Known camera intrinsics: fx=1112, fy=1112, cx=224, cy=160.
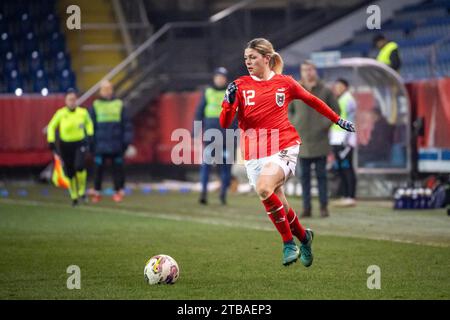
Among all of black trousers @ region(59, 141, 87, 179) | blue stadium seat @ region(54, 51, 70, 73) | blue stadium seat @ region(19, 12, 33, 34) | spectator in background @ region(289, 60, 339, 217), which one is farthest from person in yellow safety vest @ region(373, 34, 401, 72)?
blue stadium seat @ region(19, 12, 33, 34)

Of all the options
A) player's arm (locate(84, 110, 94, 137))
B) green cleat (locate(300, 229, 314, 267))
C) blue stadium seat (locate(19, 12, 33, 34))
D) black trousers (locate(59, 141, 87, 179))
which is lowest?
green cleat (locate(300, 229, 314, 267))

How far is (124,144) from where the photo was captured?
21.2 m

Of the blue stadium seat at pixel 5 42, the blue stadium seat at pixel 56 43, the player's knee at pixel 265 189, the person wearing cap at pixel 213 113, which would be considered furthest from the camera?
the blue stadium seat at pixel 56 43

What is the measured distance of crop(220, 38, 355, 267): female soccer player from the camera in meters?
11.0

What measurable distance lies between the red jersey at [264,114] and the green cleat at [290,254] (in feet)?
3.09

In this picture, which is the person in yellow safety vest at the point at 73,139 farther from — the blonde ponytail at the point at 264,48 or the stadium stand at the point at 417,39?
the blonde ponytail at the point at 264,48

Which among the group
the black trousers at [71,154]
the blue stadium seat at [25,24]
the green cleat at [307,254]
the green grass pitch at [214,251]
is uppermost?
the blue stadium seat at [25,24]

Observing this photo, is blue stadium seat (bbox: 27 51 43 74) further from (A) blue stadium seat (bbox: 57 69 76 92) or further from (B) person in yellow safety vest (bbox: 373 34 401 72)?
(B) person in yellow safety vest (bbox: 373 34 401 72)

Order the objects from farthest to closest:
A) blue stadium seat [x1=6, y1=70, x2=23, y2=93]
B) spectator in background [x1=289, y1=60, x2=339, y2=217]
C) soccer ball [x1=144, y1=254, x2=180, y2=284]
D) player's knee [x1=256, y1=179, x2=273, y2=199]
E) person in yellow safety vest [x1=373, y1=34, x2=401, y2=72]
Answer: blue stadium seat [x1=6, y1=70, x2=23, y2=93] → person in yellow safety vest [x1=373, y1=34, x2=401, y2=72] → spectator in background [x1=289, y1=60, x2=339, y2=217] → player's knee [x1=256, y1=179, x2=273, y2=199] → soccer ball [x1=144, y1=254, x2=180, y2=284]

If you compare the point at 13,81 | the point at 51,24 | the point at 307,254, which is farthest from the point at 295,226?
the point at 51,24

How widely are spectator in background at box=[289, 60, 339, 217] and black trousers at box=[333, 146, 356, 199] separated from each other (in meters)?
2.20

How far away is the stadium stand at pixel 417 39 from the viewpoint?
970 inches

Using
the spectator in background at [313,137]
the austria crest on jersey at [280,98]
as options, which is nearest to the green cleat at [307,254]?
the austria crest on jersey at [280,98]
